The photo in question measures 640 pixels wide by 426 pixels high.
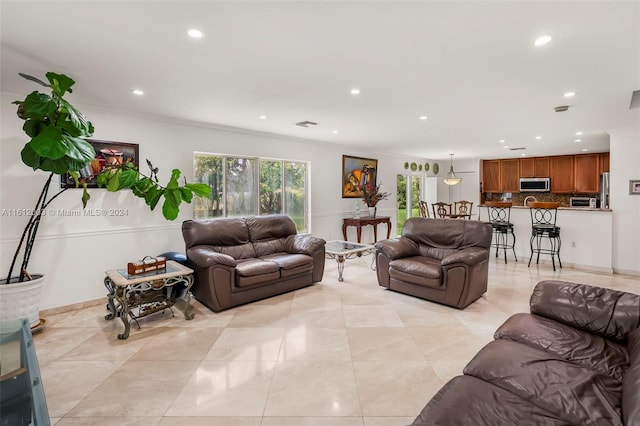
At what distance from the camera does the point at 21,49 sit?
2.39 meters

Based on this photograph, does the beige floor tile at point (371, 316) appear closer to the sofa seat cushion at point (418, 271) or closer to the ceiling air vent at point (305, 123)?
the sofa seat cushion at point (418, 271)

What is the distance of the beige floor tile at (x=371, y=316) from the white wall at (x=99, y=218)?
9.01ft

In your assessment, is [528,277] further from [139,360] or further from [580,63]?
[139,360]

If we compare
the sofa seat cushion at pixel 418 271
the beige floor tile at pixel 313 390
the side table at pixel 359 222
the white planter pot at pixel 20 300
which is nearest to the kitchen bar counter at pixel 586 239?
the sofa seat cushion at pixel 418 271

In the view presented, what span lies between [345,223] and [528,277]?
352 centimetres

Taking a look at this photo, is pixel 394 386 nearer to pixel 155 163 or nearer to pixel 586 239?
pixel 155 163

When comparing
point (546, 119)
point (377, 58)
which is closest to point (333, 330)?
point (377, 58)

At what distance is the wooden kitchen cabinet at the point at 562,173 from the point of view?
859cm

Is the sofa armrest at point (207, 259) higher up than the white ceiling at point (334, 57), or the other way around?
the white ceiling at point (334, 57)

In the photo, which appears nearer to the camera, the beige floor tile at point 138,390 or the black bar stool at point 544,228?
the beige floor tile at point 138,390

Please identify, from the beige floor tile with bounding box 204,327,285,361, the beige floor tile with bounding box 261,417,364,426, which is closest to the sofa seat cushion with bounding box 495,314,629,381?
the beige floor tile with bounding box 261,417,364,426

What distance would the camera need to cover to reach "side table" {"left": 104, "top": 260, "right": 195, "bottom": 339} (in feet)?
10.0

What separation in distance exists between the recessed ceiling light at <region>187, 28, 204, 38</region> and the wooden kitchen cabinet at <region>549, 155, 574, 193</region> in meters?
9.88

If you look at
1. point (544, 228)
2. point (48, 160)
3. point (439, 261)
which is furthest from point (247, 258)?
point (544, 228)
